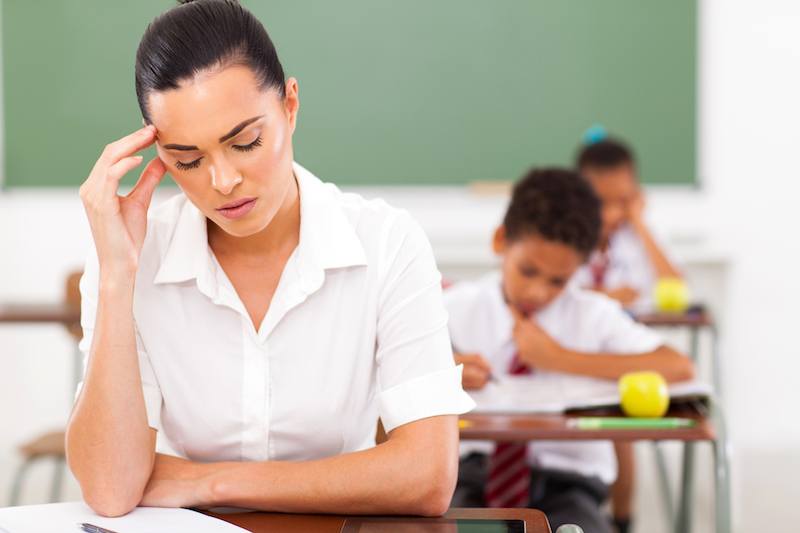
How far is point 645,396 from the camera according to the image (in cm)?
196

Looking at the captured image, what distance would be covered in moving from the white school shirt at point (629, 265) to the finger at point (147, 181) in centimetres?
273

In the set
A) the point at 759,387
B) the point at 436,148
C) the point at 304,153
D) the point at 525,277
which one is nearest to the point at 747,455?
the point at 759,387

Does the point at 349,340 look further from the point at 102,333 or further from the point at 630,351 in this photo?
the point at 630,351

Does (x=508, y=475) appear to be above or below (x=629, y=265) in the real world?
below

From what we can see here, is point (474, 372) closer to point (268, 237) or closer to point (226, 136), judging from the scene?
point (268, 237)

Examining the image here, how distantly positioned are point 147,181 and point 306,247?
230 millimetres

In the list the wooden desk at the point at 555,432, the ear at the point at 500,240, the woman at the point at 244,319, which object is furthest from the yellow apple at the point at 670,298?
the woman at the point at 244,319

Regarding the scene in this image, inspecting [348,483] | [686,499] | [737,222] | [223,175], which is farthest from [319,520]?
[737,222]

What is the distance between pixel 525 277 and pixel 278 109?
1.15 meters

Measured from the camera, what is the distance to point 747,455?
477 cm

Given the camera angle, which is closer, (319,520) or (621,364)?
(319,520)

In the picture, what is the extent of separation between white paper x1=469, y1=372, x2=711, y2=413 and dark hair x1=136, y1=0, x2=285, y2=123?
91 centimetres

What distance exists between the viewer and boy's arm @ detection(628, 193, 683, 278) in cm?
399

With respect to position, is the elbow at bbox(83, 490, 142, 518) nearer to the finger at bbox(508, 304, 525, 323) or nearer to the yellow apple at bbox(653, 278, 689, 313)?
the finger at bbox(508, 304, 525, 323)
